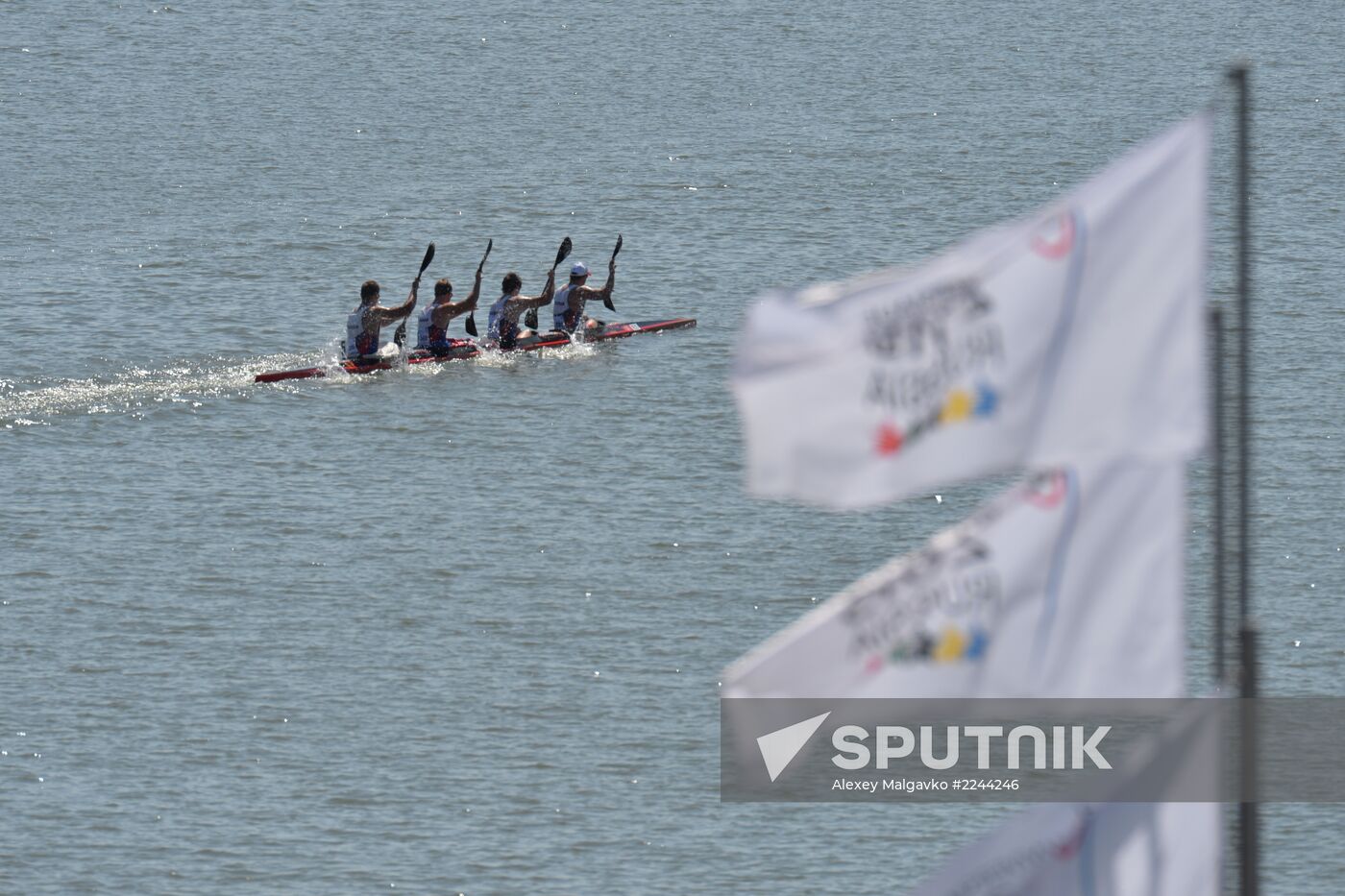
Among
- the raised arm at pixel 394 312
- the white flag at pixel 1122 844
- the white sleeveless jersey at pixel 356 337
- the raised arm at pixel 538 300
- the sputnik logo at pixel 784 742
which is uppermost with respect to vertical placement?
the raised arm at pixel 538 300

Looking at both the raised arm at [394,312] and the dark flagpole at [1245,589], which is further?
the raised arm at [394,312]

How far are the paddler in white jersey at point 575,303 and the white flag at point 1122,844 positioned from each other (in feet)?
117

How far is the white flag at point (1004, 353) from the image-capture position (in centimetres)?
1024

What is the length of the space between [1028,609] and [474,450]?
30.6 metres

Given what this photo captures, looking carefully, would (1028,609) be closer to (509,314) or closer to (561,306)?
(509,314)

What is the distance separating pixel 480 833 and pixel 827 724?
4453mm

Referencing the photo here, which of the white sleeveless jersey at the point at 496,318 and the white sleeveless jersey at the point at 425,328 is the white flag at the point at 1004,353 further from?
the white sleeveless jersey at the point at 496,318

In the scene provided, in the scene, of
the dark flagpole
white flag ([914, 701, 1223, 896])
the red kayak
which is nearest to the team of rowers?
the red kayak

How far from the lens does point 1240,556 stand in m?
12.1

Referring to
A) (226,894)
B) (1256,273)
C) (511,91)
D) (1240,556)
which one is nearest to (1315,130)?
(1256,273)

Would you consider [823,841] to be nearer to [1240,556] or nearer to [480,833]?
[480,833]

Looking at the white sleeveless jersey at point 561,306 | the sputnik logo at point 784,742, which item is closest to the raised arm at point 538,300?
the white sleeveless jersey at point 561,306

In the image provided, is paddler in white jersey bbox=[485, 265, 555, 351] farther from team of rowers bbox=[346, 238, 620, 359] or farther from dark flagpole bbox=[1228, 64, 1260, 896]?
dark flagpole bbox=[1228, 64, 1260, 896]

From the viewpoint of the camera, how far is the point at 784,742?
92.5 feet
